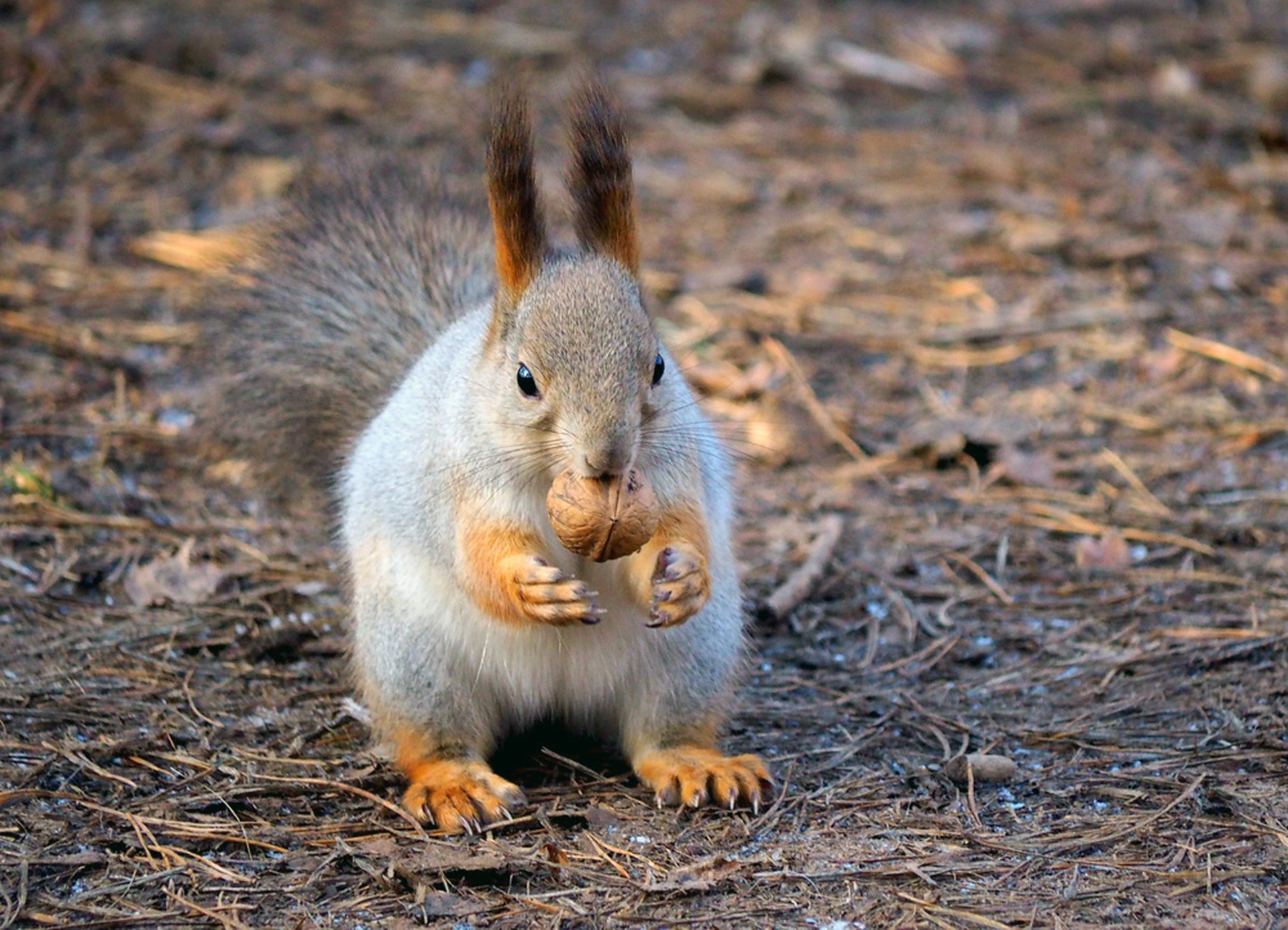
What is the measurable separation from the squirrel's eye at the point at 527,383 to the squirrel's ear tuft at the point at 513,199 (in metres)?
0.18

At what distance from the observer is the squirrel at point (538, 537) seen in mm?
2367

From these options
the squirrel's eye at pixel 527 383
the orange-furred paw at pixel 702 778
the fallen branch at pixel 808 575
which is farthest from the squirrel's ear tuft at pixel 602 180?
the fallen branch at pixel 808 575

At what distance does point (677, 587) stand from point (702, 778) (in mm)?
372

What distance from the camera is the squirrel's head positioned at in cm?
227

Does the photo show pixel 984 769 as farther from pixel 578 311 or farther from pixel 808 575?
pixel 578 311

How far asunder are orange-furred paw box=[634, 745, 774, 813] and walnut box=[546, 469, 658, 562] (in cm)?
43

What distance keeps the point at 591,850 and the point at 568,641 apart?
1.21 ft

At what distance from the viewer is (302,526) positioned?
360 cm

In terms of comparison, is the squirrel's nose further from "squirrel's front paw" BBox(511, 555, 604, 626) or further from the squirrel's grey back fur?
the squirrel's grey back fur

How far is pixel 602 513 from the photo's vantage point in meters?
2.31

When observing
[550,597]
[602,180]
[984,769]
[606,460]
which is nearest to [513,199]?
[602,180]

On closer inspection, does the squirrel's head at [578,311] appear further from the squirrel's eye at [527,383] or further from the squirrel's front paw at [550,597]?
the squirrel's front paw at [550,597]

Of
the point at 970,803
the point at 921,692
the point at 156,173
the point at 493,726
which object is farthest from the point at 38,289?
the point at 970,803

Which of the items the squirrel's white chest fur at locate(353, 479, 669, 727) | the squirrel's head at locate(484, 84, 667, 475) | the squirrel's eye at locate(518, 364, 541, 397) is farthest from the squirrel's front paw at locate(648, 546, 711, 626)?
the squirrel's eye at locate(518, 364, 541, 397)
